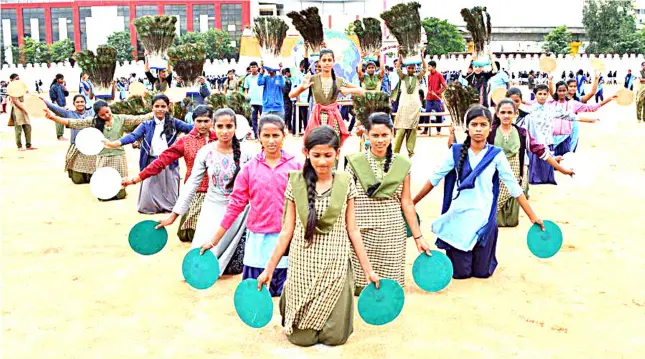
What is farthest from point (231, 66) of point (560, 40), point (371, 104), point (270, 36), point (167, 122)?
point (167, 122)

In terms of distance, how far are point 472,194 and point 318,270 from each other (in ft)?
5.28

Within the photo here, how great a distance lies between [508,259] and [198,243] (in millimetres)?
2445

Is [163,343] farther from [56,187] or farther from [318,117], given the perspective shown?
[56,187]

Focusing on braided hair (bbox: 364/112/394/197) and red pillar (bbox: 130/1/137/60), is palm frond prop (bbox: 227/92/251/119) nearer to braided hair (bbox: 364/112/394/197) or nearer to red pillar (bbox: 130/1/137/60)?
braided hair (bbox: 364/112/394/197)

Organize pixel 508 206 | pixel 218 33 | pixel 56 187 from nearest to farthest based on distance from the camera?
pixel 508 206
pixel 56 187
pixel 218 33

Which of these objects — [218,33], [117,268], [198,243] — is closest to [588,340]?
[198,243]

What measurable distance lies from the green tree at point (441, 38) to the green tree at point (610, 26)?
11.2m

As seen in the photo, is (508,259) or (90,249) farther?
(90,249)

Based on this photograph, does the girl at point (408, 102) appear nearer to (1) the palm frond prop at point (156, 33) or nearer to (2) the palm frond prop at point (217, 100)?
(2) the palm frond prop at point (217, 100)

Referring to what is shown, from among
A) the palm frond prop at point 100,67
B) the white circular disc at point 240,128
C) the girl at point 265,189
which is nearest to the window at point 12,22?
the palm frond prop at point 100,67

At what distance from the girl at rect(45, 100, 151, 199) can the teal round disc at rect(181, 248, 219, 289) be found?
3.72 m

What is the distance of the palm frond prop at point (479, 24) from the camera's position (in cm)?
1080

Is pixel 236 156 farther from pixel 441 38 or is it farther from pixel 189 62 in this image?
pixel 441 38

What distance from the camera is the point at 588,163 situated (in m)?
10.4
